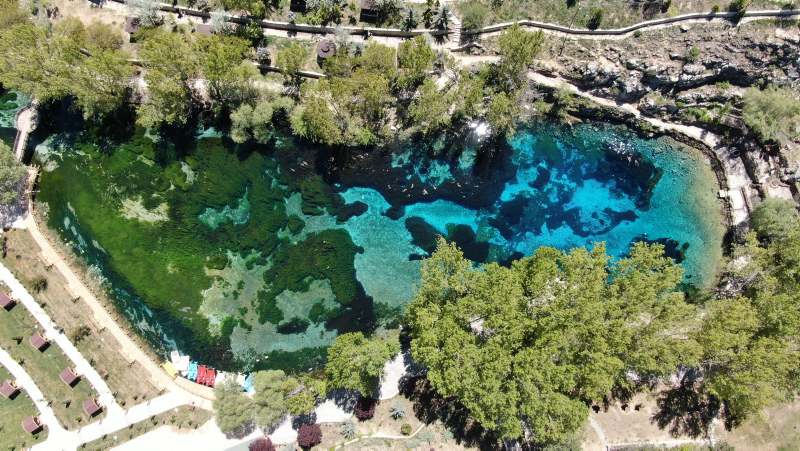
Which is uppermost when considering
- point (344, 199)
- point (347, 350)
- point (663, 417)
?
point (344, 199)

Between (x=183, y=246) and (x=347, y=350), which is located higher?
(x=183, y=246)

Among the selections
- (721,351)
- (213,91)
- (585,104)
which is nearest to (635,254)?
(721,351)

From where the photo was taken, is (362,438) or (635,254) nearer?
(635,254)

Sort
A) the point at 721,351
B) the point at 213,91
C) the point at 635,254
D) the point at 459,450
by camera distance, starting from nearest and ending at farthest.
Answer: the point at 721,351 < the point at 635,254 < the point at 459,450 < the point at 213,91

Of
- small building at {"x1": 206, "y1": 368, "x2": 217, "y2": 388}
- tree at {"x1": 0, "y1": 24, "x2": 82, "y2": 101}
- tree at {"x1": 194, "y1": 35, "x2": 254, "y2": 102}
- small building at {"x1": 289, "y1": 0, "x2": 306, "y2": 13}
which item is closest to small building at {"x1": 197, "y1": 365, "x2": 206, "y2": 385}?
small building at {"x1": 206, "y1": 368, "x2": 217, "y2": 388}

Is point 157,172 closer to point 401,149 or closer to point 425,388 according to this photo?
point 401,149

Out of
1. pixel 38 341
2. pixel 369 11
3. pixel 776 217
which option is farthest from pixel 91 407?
pixel 776 217
